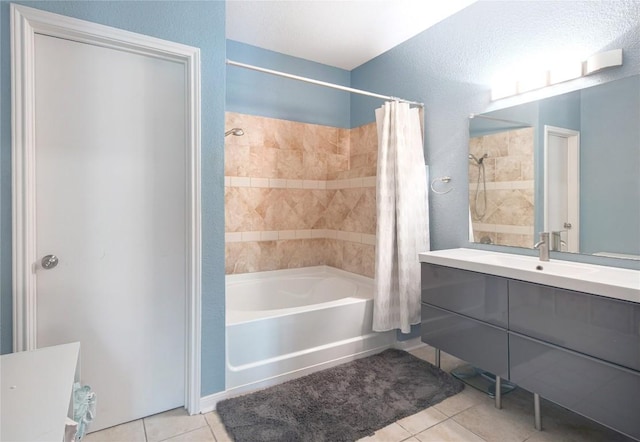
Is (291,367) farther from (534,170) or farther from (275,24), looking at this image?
(275,24)

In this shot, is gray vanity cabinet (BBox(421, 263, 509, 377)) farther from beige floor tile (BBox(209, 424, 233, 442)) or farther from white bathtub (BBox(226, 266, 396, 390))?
beige floor tile (BBox(209, 424, 233, 442))

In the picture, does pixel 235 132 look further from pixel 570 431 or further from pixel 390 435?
pixel 570 431

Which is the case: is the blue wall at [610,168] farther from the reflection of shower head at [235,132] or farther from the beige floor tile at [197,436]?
the reflection of shower head at [235,132]

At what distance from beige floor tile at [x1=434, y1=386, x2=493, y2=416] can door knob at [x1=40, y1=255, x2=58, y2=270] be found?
6.90ft

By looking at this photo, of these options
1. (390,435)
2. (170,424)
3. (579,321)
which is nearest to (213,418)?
(170,424)

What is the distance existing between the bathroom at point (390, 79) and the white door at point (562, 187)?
17cm

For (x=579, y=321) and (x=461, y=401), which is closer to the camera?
(x=579, y=321)

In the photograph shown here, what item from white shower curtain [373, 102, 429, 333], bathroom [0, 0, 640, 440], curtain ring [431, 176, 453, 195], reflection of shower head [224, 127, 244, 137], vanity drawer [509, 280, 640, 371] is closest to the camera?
vanity drawer [509, 280, 640, 371]

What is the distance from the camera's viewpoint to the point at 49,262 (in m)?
1.52

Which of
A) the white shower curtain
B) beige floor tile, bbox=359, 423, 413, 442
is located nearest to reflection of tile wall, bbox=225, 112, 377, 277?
the white shower curtain

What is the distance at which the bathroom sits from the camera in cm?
162

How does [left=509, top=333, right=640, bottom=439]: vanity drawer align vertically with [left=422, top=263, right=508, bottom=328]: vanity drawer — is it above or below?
below

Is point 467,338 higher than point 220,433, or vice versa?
point 467,338

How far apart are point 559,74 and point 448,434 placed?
2044mm
